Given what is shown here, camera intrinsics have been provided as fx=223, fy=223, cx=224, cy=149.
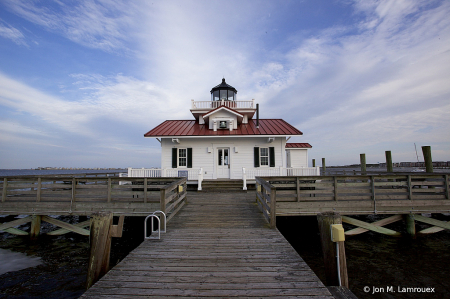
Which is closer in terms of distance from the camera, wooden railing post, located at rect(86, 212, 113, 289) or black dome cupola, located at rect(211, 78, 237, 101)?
wooden railing post, located at rect(86, 212, 113, 289)

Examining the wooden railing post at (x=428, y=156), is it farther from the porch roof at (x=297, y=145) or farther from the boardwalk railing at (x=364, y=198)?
the porch roof at (x=297, y=145)

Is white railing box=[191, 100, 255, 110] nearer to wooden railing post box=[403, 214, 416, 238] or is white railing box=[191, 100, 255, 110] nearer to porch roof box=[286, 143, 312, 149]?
porch roof box=[286, 143, 312, 149]

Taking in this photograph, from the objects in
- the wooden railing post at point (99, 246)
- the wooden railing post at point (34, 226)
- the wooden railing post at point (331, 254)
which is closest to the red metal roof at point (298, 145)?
the wooden railing post at point (331, 254)

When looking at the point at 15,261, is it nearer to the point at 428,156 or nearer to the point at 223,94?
the point at 223,94

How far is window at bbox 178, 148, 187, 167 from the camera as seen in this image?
51.0 feet

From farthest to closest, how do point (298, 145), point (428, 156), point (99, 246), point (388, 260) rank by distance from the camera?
point (298, 145)
point (428, 156)
point (388, 260)
point (99, 246)

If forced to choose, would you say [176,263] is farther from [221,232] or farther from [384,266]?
[384,266]

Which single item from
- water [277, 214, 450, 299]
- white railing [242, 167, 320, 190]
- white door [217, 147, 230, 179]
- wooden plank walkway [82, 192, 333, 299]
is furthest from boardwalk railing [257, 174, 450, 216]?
white door [217, 147, 230, 179]

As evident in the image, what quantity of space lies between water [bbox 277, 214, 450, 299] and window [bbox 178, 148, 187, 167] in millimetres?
8015

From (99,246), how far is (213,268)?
2232 millimetres

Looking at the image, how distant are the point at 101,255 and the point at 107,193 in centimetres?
498

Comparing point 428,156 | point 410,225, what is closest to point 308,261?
point 410,225

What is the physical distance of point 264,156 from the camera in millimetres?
15555

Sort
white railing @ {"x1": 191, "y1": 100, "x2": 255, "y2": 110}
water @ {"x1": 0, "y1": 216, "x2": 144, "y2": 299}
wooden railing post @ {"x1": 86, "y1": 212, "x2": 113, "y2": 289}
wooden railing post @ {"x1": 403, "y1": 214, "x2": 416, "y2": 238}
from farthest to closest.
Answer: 1. white railing @ {"x1": 191, "y1": 100, "x2": 255, "y2": 110}
2. wooden railing post @ {"x1": 403, "y1": 214, "x2": 416, "y2": 238}
3. water @ {"x1": 0, "y1": 216, "x2": 144, "y2": 299}
4. wooden railing post @ {"x1": 86, "y1": 212, "x2": 113, "y2": 289}
